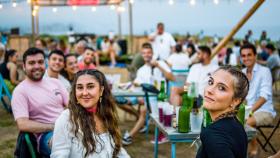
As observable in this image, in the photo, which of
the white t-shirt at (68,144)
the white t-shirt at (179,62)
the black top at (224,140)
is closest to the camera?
the black top at (224,140)

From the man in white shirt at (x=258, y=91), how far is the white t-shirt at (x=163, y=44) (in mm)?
4584

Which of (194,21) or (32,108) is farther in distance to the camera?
(194,21)

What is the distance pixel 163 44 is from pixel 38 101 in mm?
5938

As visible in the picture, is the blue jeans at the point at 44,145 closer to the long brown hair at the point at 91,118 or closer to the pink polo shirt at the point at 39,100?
the pink polo shirt at the point at 39,100

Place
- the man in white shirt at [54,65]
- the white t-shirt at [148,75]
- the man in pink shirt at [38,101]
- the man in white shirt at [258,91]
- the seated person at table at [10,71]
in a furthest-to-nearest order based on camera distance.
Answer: the seated person at table at [10,71]
the white t-shirt at [148,75]
the man in white shirt at [54,65]
the man in white shirt at [258,91]
the man in pink shirt at [38,101]

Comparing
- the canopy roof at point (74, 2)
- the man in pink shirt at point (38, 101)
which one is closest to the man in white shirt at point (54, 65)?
the man in pink shirt at point (38, 101)

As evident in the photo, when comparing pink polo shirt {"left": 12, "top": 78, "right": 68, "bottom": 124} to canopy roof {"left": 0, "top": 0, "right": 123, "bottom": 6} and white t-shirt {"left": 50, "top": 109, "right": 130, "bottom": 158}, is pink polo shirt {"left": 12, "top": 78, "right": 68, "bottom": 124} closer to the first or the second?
white t-shirt {"left": 50, "top": 109, "right": 130, "bottom": 158}

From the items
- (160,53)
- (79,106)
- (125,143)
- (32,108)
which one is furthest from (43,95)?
(160,53)

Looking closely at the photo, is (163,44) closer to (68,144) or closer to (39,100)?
(39,100)

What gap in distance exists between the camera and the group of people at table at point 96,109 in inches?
61.8

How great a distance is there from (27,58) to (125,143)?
6.62ft

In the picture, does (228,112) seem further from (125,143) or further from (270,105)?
(125,143)

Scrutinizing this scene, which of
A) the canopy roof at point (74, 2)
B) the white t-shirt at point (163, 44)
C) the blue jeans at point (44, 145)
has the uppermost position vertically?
the canopy roof at point (74, 2)

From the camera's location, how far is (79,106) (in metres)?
2.30
